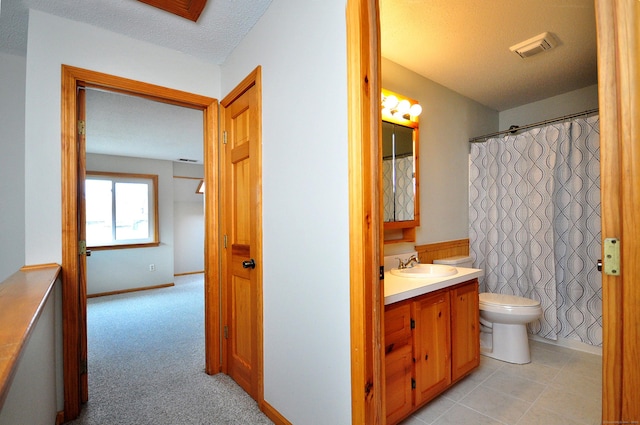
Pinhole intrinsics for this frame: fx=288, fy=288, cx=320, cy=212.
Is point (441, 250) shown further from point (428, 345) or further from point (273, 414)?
point (273, 414)

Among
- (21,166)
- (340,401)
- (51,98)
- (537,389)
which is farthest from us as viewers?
(21,166)

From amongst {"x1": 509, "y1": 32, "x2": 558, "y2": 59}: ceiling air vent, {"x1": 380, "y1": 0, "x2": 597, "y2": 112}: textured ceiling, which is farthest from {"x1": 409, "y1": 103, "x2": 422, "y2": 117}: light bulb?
{"x1": 509, "y1": 32, "x2": 558, "y2": 59}: ceiling air vent

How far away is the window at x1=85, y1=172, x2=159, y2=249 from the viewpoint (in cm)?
511

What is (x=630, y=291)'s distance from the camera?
0.64m

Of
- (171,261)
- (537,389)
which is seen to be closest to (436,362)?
(537,389)

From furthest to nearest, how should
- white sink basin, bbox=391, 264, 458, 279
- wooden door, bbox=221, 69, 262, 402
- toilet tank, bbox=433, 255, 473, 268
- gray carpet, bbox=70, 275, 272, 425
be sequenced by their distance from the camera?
toilet tank, bbox=433, 255, 473, 268
white sink basin, bbox=391, 264, 458, 279
wooden door, bbox=221, 69, 262, 402
gray carpet, bbox=70, 275, 272, 425

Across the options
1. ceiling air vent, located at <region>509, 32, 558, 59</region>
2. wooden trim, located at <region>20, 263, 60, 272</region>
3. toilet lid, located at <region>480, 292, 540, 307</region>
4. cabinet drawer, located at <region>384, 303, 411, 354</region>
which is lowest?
toilet lid, located at <region>480, 292, 540, 307</region>

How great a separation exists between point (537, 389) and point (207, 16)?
3.30 meters

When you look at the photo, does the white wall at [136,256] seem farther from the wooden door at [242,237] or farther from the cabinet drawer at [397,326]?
the cabinet drawer at [397,326]

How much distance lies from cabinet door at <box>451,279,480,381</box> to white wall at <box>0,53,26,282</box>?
3258 mm

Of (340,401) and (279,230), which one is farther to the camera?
(279,230)

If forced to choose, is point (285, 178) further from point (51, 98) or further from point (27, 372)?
point (51, 98)

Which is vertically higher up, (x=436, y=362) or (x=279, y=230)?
(x=279, y=230)

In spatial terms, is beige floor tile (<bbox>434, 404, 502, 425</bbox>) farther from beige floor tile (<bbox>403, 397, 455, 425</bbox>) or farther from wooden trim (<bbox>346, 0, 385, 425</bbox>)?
wooden trim (<bbox>346, 0, 385, 425</bbox>)
